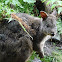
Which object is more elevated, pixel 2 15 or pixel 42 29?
pixel 2 15

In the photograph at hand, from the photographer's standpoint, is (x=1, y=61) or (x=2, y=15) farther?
(x=1, y=61)

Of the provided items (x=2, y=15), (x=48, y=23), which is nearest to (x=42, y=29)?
(x=48, y=23)

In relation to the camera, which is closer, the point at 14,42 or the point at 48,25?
the point at 14,42

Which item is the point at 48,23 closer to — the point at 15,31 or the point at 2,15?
the point at 15,31

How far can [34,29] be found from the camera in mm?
4707

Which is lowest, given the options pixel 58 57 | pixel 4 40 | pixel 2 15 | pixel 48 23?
pixel 58 57

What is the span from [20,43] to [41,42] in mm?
1152

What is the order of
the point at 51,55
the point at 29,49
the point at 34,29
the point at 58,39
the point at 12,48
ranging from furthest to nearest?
the point at 58,39 → the point at 51,55 → the point at 34,29 → the point at 29,49 → the point at 12,48

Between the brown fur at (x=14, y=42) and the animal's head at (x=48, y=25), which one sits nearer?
the brown fur at (x=14, y=42)

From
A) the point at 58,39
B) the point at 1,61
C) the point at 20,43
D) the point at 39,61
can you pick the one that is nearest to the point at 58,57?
the point at 39,61

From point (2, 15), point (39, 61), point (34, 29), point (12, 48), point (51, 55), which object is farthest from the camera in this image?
point (51, 55)

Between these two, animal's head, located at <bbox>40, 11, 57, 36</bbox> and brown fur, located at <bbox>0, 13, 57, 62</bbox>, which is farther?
animal's head, located at <bbox>40, 11, 57, 36</bbox>

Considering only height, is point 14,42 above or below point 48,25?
below

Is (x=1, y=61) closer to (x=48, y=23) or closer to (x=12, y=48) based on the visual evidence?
(x=12, y=48)
